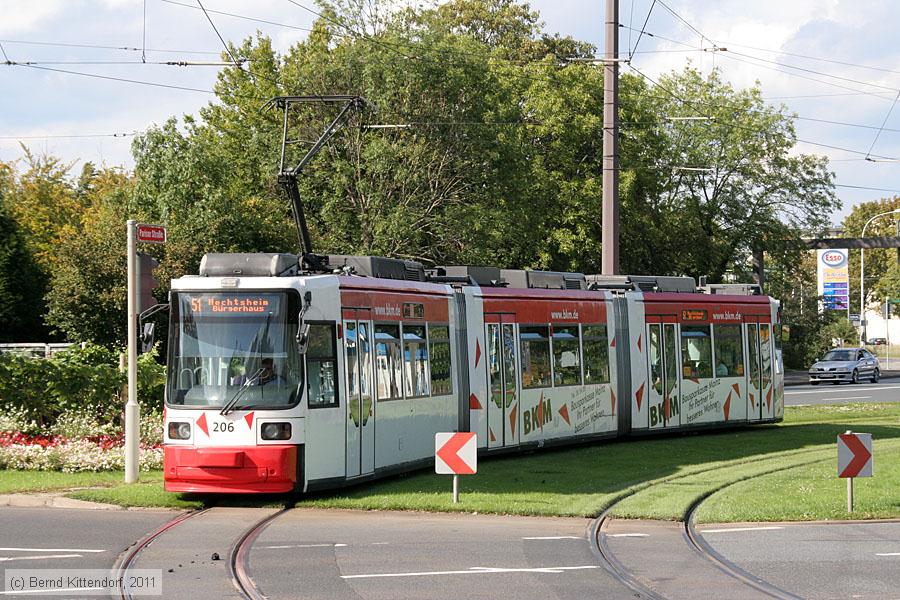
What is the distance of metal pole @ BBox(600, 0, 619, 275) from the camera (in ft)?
85.6

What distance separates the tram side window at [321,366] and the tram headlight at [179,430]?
1.47 metres

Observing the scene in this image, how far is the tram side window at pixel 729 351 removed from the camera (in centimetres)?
2725

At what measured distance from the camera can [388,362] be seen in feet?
60.0

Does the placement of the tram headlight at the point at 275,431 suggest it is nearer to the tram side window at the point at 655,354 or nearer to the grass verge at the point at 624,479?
the grass verge at the point at 624,479

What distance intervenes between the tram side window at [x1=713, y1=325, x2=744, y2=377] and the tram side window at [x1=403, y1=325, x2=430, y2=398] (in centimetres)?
962

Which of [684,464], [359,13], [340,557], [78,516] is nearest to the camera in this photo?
[340,557]

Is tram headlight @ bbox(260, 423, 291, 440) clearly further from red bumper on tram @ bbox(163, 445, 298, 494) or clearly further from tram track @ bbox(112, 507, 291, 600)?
tram track @ bbox(112, 507, 291, 600)

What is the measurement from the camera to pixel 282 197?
45.6 meters

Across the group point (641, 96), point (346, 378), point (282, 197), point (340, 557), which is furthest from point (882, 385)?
point (340, 557)

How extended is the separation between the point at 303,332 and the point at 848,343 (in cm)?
7220

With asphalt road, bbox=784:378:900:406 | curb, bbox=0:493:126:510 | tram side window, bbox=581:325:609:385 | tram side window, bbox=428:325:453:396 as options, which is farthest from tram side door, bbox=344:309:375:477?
asphalt road, bbox=784:378:900:406

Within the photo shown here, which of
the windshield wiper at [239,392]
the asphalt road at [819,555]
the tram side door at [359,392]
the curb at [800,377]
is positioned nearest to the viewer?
the asphalt road at [819,555]

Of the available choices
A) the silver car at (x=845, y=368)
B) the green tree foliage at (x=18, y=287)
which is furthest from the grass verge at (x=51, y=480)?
the silver car at (x=845, y=368)

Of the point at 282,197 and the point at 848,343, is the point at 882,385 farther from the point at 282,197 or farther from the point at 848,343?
the point at 848,343
